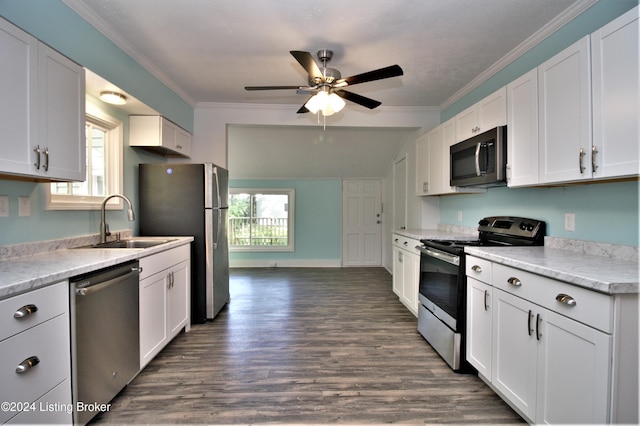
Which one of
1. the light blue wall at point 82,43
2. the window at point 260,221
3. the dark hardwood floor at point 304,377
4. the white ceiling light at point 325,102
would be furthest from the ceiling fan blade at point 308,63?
the window at point 260,221

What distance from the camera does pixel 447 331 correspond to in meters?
2.24

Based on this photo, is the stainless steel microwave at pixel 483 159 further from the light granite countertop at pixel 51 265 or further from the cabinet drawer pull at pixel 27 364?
the cabinet drawer pull at pixel 27 364

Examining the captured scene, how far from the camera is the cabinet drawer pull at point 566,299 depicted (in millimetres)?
1251

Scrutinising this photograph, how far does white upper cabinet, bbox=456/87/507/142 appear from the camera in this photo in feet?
7.45

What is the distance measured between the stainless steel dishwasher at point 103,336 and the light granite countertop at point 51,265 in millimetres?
56

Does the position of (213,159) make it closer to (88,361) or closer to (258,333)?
(258,333)

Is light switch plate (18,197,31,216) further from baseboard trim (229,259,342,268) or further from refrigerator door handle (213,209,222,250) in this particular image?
baseboard trim (229,259,342,268)

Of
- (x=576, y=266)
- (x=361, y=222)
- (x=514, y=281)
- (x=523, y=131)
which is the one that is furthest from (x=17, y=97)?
(x=361, y=222)

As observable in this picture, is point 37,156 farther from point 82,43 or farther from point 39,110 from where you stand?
point 82,43

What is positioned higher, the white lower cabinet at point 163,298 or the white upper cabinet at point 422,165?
the white upper cabinet at point 422,165

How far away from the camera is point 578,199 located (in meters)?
1.91

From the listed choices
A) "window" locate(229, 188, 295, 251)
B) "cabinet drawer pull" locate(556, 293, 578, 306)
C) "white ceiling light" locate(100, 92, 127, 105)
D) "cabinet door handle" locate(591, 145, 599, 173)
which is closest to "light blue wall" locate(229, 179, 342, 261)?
"window" locate(229, 188, 295, 251)

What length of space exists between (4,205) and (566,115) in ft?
10.8

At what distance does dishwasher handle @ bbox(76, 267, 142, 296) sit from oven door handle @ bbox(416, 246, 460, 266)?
2238mm
